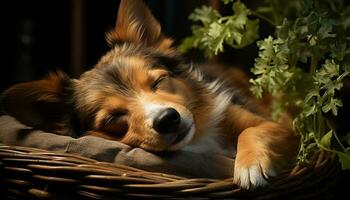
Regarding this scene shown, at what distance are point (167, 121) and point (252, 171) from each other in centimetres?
32

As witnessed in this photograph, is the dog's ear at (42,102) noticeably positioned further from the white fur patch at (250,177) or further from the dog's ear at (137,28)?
the white fur patch at (250,177)

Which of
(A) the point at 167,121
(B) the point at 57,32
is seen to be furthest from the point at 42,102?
(B) the point at 57,32

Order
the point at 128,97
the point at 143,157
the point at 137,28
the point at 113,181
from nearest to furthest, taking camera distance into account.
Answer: the point at 113,181 < the point at 143,157 < the point at 128,97 < the point at 137,28

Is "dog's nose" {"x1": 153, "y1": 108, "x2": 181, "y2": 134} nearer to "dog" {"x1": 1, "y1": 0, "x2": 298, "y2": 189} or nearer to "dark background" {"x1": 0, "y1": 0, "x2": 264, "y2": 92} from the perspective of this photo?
"dog" {"x1": 1, "y1": 0, "x2": 298, "y2": 189}

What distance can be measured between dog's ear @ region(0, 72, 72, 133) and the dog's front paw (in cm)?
75

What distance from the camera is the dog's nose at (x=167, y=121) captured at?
1.50 metres

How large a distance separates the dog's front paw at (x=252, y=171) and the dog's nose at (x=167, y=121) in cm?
23

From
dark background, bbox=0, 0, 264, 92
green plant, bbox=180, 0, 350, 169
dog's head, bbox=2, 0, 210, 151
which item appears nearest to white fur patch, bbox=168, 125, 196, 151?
dog's head, bbox=2, 0, 210, 151

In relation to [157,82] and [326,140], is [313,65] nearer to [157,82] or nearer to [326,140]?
[326,140]

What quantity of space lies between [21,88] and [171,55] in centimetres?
63

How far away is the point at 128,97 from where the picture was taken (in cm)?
169

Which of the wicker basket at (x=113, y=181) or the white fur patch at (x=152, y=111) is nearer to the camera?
the wicker basket at (x=113, y=181)

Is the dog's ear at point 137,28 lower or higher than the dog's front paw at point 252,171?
higher

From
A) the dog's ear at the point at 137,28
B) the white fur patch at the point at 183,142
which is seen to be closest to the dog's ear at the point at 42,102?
the dog's ear at the point at 137,28
